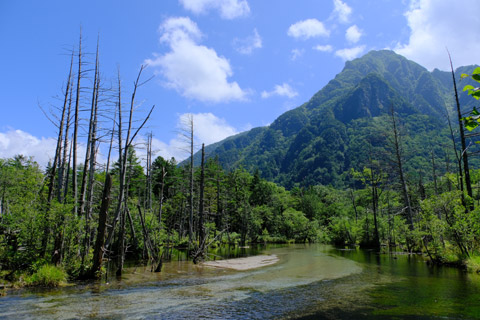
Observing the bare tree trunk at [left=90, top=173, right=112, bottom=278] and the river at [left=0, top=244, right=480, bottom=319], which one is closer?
the river at [left=0, top=244, right=480, bottom=319]

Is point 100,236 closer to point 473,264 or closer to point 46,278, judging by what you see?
point 46,278

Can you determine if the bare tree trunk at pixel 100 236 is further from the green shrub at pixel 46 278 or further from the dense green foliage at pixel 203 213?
the green shrub at pixel 46 278

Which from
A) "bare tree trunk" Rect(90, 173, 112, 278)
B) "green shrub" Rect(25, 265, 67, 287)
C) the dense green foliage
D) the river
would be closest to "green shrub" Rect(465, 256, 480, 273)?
the dense green foliage

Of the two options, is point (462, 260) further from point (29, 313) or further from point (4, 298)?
point (4, 298)

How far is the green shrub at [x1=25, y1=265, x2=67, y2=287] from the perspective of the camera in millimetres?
12422

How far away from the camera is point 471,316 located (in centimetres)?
806

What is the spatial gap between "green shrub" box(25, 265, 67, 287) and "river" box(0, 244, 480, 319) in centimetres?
91

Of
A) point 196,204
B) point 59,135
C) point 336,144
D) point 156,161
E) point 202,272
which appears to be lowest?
point 202,272

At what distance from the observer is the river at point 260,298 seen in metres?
8.62

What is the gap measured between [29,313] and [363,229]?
129ft

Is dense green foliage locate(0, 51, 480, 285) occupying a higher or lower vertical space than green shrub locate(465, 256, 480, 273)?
higher

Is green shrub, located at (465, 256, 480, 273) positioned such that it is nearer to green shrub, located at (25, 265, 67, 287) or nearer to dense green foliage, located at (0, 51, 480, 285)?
dense green foliage, located at (0, 51, 480, 285)

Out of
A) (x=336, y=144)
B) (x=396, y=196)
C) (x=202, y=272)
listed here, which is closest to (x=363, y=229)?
(x=396, y=196)

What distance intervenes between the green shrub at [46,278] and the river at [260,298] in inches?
35.7
